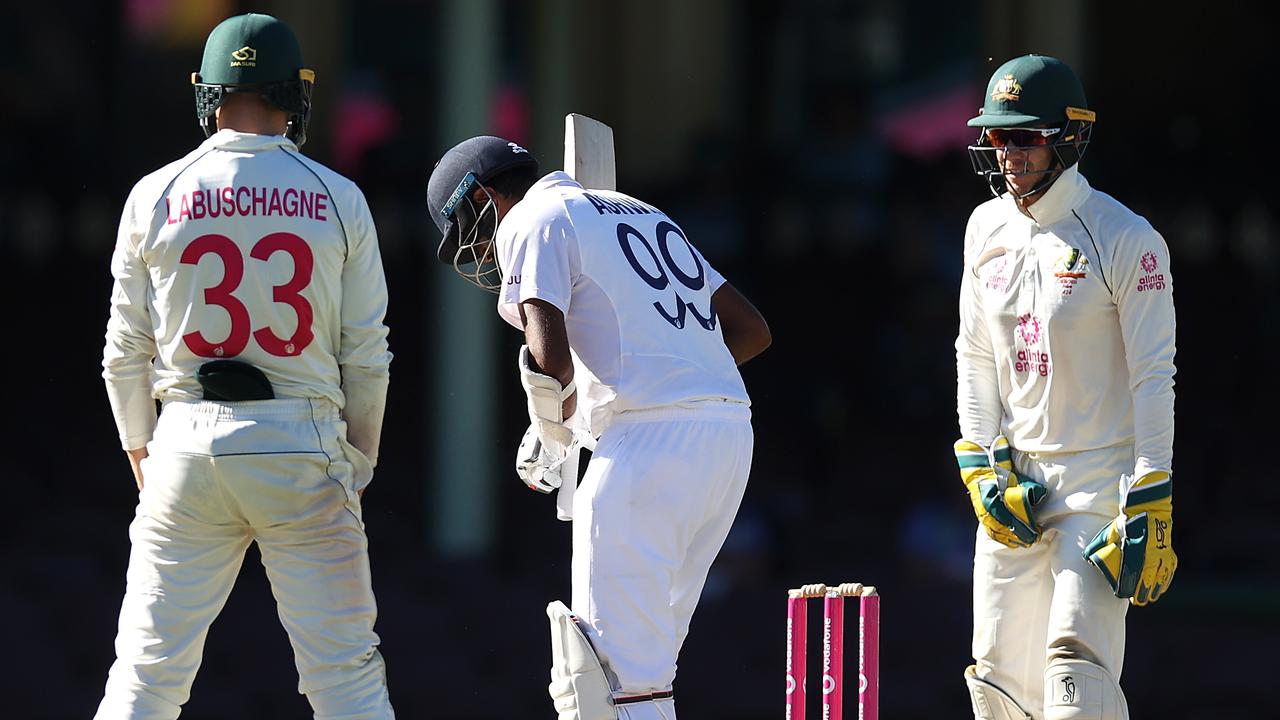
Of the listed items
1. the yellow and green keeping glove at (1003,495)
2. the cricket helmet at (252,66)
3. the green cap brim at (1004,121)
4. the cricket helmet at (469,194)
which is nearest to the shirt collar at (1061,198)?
the green cap brim at (1004,121)

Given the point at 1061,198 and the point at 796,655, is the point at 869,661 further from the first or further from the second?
the point at 1061,198

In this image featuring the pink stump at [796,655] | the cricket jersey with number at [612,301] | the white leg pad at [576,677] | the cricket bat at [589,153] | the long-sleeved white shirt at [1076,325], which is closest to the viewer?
the white leg pad at [576,677]

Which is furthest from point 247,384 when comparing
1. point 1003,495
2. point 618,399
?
point 1003,495

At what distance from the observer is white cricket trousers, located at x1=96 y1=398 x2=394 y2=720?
3701 millimetres

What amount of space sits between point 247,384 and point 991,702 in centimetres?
171

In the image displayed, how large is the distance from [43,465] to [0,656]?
3458mm

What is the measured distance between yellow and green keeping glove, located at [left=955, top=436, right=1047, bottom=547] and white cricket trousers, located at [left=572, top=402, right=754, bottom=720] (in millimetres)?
631

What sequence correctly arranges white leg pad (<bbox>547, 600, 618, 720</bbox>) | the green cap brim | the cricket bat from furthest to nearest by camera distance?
the cricket bat
the green cap brim
white leg pad (<bbox>547, 600, 618, 720</bbox>)

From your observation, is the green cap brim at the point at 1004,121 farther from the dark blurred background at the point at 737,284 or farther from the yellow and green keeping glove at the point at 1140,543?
the dark blurred background at the point at 737,284

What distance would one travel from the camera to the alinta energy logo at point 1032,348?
13.1ft

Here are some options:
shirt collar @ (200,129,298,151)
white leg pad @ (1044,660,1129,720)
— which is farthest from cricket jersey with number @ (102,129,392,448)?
white leg pad @ (1044,660,1129,720)

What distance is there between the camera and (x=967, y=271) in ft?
13.7

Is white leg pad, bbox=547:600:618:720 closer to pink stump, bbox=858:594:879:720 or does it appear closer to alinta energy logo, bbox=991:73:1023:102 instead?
pink stump, bbox=858:594:879:720

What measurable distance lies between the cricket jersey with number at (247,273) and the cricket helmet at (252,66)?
0.09 metres
